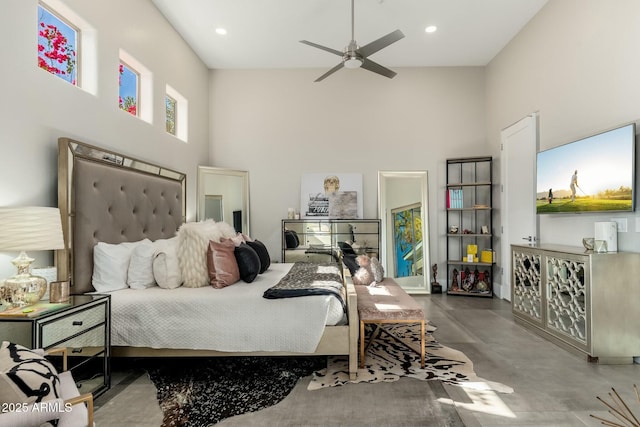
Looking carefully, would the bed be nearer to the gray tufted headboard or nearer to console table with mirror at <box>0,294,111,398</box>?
the gray tufted headboard

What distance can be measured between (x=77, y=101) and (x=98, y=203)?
77cm

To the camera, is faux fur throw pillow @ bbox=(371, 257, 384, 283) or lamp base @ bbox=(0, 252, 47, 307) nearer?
lamp base @ bbox=(0, 252, 47, 307)

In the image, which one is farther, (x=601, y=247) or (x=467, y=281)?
(x=467, y=281)

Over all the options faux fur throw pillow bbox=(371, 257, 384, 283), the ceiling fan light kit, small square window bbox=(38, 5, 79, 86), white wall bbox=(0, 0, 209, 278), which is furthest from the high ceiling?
faux fur throw pillow bbox=(371, 257, 384, 283)

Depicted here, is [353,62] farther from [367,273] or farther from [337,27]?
[367,273]

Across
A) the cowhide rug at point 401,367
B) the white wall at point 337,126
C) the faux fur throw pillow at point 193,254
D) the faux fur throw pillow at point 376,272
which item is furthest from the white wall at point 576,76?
the faux fur throw pillow at point 193,254

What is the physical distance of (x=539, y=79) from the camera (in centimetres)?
407

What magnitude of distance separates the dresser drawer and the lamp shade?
41 centimetres

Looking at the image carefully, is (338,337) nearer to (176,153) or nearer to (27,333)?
(27,333)

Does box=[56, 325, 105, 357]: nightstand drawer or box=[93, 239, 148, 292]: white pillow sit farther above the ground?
box=[93, 239, 148, 292]: white pillow

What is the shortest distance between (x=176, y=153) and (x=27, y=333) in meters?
2.86

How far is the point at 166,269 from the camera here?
2.74 meters

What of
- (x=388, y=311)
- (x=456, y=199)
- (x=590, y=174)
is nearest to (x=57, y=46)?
(x=388, y=311)

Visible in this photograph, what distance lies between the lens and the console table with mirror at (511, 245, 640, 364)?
2.72m
